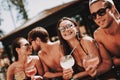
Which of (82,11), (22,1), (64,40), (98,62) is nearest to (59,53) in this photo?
(64,40)

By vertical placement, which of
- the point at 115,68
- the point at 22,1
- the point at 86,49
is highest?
the point at 22,1

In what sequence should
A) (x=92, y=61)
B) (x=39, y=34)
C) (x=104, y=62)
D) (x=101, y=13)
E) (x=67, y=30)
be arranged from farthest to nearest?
(x=39, y=34) < (x=67, y=30) < (x=104, y=62) < (x=92, y=61) < (x=101, y=13)

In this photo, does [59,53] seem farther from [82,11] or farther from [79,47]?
[82,11]

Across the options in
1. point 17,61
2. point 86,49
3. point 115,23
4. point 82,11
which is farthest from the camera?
point 82,11

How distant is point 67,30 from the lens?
154 inches

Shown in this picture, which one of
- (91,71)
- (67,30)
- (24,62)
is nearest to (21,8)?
(24,62)

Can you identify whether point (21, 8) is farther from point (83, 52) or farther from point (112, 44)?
point (112, 44)

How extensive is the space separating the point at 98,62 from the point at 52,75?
952mm

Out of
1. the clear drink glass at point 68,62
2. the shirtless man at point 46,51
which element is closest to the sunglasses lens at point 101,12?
the clear drink glass at point 68,62

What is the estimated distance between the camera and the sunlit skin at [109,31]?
3557 millimetres

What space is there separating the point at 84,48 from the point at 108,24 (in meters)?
0.56

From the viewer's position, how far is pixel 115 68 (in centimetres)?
375

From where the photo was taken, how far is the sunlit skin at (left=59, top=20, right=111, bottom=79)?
3.75 meters

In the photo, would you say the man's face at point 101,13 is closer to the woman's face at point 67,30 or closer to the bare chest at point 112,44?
the bare chest at point 112,44
